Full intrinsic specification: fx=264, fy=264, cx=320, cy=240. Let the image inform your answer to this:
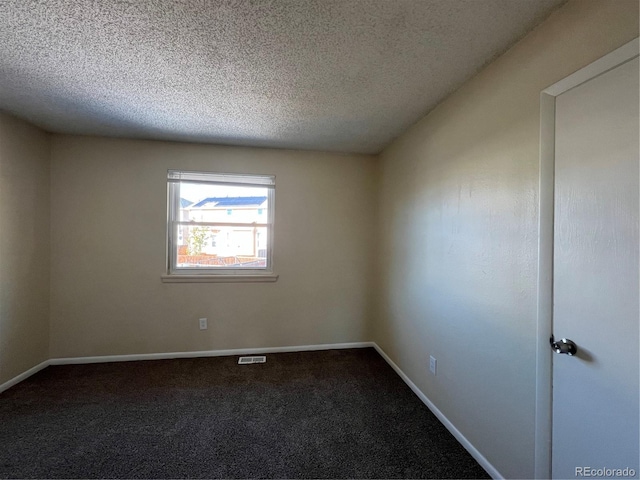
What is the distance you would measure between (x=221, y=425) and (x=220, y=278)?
148cm

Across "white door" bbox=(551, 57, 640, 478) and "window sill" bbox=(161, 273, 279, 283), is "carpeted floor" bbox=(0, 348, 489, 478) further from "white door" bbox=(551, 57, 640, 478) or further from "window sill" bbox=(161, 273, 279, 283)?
"window sill" bbox=(161, 273, 279, 283)

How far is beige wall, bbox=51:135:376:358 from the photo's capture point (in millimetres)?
2730

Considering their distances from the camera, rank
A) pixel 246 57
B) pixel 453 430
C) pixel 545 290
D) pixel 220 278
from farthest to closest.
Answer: pixel 220 278
pixel 453 430
pixel 246 57
pixel 545 290

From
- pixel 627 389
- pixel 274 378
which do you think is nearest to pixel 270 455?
pixel 274 378

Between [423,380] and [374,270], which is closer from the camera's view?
[423,380]

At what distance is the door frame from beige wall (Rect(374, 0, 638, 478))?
3 cm

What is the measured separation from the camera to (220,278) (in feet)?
9.82

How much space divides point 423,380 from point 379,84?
2.29 meters

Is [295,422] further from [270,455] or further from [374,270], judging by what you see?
[374,270]

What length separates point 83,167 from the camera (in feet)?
8.96

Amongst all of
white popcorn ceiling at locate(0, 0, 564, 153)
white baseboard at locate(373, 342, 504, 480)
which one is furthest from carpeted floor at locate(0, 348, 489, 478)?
white popcorn ceiling at locate(0, 0, 564, 153)

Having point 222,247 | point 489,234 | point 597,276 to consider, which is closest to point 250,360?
point 222,247

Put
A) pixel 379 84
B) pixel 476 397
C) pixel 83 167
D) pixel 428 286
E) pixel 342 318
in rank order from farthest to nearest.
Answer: pixel 342 318, pixel 83 167, pixel 428 286, pixel 379 84, pixel 476 397

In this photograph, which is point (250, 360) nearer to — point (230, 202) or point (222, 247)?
point (222, 247)
